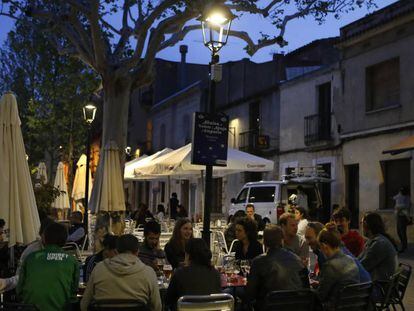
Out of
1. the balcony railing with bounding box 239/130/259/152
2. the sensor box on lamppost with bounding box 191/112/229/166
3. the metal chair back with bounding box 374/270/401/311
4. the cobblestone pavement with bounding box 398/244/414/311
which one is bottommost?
the cobblestone pavement with bounding box 398/244/414/311

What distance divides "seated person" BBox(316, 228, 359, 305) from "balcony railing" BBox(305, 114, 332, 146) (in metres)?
18.6

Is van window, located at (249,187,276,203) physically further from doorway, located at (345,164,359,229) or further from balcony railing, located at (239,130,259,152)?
balcony railing, located at (239,130,259,152)

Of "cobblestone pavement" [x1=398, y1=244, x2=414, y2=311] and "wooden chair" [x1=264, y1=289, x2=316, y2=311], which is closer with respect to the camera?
"wooden chair" [x1=264, y1=289, x2=316, y2=311]

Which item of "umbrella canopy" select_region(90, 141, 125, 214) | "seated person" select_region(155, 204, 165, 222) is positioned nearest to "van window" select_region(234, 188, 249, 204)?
"seated person" select_region(155, 204, 165, 222)

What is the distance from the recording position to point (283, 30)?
14914 mm

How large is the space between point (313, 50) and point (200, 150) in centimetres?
2592

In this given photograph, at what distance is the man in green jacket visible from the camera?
5172 millimetres

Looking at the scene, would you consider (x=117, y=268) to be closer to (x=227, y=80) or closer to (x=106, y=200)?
(x=106, y=200)

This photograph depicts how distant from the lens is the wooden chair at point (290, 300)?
541 cm

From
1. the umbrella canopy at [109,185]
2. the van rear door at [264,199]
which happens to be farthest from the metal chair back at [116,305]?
the van rear door at [264,199]

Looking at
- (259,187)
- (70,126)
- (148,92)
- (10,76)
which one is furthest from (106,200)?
(148,92)

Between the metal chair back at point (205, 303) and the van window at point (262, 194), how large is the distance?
17.3m

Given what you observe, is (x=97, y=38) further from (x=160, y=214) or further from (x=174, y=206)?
(x=174, y=206)

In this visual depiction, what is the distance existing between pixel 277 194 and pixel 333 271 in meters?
16.1
